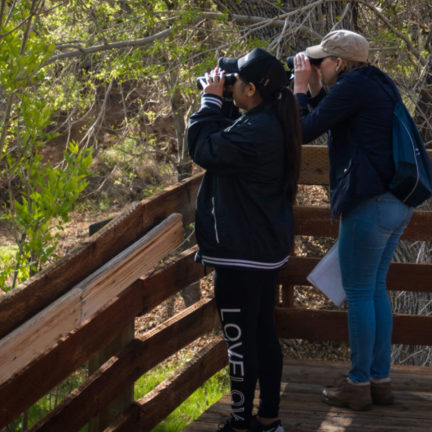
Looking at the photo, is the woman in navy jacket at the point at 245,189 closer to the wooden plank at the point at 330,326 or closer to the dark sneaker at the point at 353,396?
the dark sneaker at the point at 353,396

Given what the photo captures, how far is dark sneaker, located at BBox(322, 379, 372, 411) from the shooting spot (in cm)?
345

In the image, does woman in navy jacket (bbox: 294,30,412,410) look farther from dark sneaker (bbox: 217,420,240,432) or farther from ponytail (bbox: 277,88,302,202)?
dark sneaker (bbox: 217,420,240,432)

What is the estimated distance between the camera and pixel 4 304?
2115mm

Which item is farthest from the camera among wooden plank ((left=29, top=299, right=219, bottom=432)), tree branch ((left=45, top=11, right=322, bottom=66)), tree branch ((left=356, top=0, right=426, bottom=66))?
tree branch ((left=45, top=11, right=322, bottom=66))

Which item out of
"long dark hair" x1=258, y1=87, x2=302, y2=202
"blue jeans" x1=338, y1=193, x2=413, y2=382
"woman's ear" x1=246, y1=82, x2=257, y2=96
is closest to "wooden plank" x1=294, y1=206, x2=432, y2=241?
"blue jeans" x1=338, y1=193, x2=413, y2=382

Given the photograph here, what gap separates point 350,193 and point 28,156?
5.68ft

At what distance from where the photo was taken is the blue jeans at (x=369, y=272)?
3.21 m

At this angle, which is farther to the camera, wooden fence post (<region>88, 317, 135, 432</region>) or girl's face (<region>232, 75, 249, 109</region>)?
wooden fence post (<region>88, 317, 135, 432</region>)

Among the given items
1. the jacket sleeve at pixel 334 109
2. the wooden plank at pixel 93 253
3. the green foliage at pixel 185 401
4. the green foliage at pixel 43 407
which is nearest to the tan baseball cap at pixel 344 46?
the jacket sleeve at pixel 334 109

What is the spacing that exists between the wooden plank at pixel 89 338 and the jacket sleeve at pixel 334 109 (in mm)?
842

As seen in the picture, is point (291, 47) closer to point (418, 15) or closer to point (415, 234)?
point (418, 15)

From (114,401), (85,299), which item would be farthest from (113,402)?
(85,299)

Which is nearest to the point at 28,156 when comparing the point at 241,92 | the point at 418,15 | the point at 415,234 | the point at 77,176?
the point at 77,176

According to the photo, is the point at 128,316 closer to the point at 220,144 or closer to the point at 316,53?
the point at 220,144
